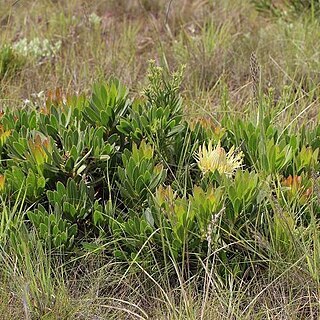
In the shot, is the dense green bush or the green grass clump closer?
the green grass clump

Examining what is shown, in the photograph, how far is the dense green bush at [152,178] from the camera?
6.98 ft

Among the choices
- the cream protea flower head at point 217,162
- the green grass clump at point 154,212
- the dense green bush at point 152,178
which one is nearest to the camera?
the green grass clump at point 154,212

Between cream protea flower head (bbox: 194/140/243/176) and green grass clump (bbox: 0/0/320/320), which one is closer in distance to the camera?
green grass clump (bbox: 0/0/320/320)

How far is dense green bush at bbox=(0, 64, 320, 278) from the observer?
213 centimetres

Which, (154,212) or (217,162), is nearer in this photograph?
(154,212)

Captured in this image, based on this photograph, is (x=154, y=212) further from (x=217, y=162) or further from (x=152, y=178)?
(x=217, y=162)

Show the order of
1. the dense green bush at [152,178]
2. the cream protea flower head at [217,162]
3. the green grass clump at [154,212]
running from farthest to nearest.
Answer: the cream protea flower head at [217,162] → the dense green bush at [152,178] → the green grass clump at [154,212]

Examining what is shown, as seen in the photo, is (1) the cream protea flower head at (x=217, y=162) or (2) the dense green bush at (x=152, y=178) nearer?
(2) the dense green bush at (x=152, y=178)

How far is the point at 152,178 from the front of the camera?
88.4 inches

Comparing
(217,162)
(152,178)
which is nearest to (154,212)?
(152,178)

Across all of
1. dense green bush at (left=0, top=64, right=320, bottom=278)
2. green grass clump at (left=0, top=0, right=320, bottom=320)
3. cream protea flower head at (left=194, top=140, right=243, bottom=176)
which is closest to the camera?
green grass clump at (left=0, top=0, right=320, bottom=320)

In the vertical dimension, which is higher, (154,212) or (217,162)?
(217,162)

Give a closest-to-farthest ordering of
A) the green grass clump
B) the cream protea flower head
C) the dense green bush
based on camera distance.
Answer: the green grass clump < the dense green bush < the cream protea flower head

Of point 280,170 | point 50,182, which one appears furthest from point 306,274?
point 50,182
